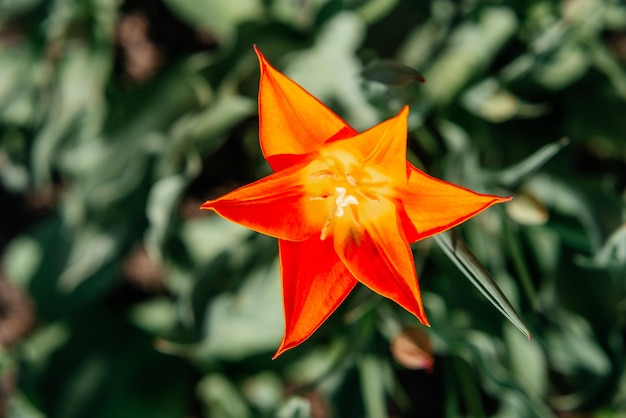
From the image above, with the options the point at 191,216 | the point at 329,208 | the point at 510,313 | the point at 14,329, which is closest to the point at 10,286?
the point at 14,329

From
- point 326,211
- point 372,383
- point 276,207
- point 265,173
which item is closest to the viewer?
point 276,207

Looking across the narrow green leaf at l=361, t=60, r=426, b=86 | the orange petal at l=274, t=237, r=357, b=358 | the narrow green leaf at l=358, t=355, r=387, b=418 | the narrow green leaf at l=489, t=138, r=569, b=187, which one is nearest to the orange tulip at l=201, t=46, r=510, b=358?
the orange petal at l=274, t=237, r=357, b=358

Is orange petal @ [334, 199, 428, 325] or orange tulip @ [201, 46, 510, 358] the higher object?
orange tulip @ [201, 46, 510, 358]

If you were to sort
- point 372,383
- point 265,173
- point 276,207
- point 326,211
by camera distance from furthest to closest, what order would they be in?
point 265,173 → point 372,383 → point 326,211 → point 276,207

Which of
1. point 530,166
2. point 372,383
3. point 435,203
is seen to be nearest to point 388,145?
point 435,203

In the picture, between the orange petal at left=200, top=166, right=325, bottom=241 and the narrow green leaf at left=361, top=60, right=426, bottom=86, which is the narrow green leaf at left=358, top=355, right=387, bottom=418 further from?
the narrow green leaf at left=361, top=60, right=426, bottom=86

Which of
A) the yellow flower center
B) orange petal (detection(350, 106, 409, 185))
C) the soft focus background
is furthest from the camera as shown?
the soft focus background

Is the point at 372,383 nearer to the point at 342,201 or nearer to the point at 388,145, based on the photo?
the point at 342,201
